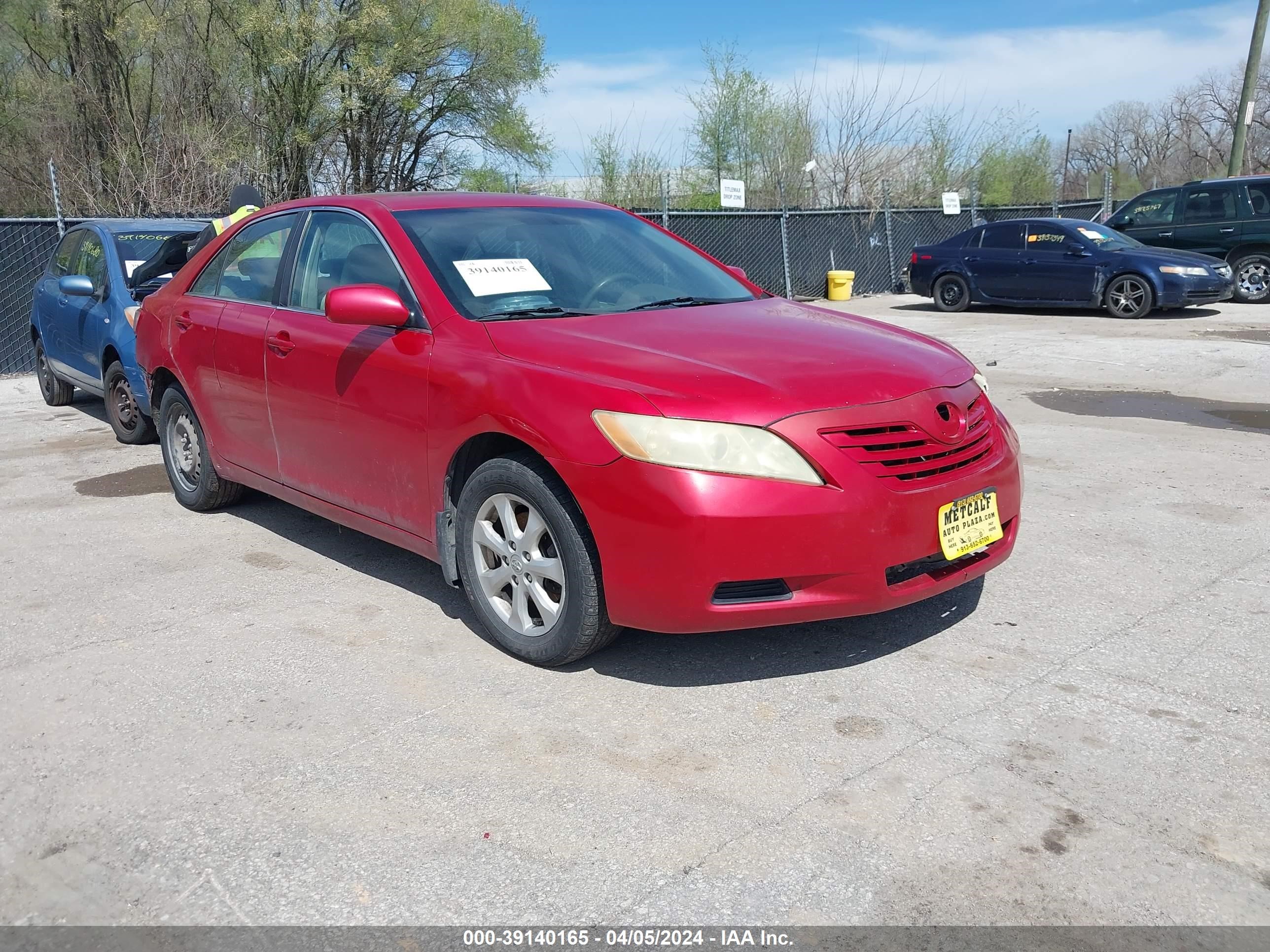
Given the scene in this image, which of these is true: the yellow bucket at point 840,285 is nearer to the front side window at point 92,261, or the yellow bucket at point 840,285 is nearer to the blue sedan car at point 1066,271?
the blue sedan car at point 1066,271

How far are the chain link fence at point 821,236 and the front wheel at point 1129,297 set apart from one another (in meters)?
5.20

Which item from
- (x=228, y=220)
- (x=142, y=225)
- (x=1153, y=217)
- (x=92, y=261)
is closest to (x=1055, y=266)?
(x=1153, y=217)

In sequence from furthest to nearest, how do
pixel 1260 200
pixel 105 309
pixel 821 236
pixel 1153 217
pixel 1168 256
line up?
pixel 821 236
pixel 1153 217
pixel 1260 200
pixel 1168 256
pixel 105 309

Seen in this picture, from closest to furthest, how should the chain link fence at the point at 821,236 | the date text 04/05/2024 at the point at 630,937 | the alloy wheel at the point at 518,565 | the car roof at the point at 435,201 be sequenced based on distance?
1. the date text 04/05/2024 at the point at 630,937
2. the alloy wheel at the point at 518,565
3. the car roof at the point at 435,201
4. the chain link fence at the point at 821,236

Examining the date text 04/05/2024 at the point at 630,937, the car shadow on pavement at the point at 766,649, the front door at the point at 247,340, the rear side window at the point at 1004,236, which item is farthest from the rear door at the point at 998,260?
the date text 04/05/2024 at the point at 630,937

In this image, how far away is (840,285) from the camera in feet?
65.3

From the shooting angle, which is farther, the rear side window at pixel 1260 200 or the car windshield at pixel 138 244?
the rear side window at pixel 1260 200

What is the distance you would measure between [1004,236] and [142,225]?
12.3m

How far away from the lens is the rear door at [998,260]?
16156 millimetres

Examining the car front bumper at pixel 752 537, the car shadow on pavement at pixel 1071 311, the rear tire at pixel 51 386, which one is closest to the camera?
the car front bumper at pixel 752 537

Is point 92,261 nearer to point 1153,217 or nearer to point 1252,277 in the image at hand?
point 1153,217

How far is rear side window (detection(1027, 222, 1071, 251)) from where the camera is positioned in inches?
618

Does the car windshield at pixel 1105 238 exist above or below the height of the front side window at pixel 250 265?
below

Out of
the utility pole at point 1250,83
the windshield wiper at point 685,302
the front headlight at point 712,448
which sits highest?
the utility pole at point 1250,83
